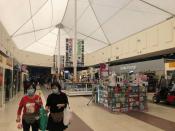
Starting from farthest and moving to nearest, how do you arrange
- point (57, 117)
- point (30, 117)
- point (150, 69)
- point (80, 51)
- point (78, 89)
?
1. point (80, 51)
2. point (150, 69)
3. point (78, 89)
4. point (30, 117)
5. point (57, 117)

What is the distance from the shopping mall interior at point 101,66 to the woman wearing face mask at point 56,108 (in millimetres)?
19

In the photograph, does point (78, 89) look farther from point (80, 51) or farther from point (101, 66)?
point (101, 66)

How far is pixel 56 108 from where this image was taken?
4902 millimetres

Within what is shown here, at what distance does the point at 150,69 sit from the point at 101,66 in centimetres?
767

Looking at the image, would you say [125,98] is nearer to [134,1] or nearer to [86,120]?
[86,120]

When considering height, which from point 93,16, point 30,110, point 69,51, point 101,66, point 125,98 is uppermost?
point 93,16

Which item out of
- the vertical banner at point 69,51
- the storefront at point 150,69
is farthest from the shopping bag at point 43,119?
the vertical banner at point 69,51

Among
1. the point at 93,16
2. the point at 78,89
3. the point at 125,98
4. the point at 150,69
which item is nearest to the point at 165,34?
the point at 125,98

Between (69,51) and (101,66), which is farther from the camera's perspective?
(69,51)

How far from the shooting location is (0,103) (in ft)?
41.1

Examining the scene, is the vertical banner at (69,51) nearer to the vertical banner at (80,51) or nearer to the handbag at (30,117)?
the vertical banner at (80,51)

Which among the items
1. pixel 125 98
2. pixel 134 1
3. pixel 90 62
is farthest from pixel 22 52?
pixel 125 98

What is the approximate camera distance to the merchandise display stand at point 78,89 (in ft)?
66.1

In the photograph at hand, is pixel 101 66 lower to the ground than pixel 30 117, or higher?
higher
